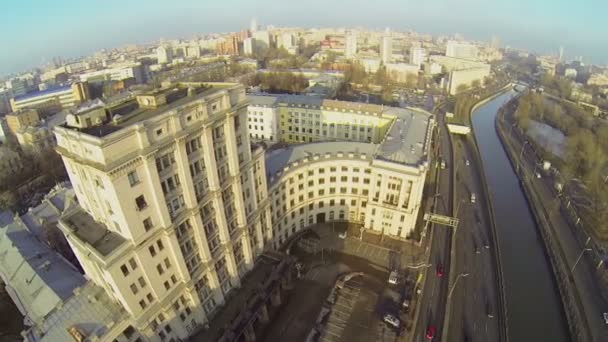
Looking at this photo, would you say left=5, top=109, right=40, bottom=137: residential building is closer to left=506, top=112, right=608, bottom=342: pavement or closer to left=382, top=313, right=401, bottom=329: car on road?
left=382, top=313, right=401, bottom=329: car on road

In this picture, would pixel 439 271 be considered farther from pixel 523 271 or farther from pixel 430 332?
pixel 523 271

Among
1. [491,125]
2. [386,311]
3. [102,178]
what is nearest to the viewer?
[102,178]

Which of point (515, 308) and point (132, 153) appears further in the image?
point (515, 308)

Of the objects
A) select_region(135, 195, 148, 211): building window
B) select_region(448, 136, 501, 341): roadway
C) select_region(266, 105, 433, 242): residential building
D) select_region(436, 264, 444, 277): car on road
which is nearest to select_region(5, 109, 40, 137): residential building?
select_region(266, 105, 433, 242): residential building

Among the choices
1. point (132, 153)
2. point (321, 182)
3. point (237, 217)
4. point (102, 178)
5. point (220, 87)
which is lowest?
point (321, 182)

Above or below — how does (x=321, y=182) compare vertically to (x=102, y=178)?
below

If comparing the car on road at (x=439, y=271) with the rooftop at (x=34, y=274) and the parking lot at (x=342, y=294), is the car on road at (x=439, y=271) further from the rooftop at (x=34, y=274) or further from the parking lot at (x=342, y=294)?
the rooftop at (x=34, y=274)

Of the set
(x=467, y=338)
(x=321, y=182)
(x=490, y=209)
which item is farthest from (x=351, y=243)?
(x=490, y=209)

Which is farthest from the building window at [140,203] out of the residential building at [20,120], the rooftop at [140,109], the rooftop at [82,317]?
the residential building at [20,120]

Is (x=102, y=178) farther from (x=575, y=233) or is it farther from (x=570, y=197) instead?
(x=570, y=197)
